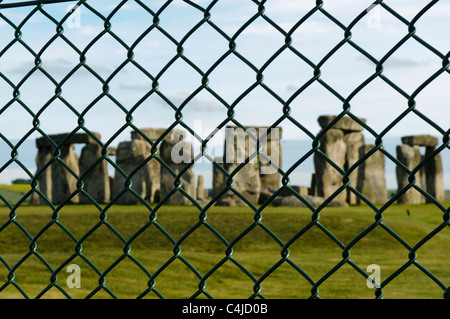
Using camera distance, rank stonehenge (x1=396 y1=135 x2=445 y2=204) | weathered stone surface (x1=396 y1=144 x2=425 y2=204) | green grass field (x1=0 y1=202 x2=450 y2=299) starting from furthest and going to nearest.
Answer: stonehenge (x1=396 y1=135 x2=445 y2=204), weathered stone surface (x1=396 y1=144 x2=425 y2=204), green grass field (x1=0 y1=202 x2=450 y2=299)

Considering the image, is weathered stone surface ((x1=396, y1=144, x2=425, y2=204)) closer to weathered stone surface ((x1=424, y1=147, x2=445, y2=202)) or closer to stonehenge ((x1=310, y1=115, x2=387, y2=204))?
weathered stone surface ((x1=424, y1=147, x2=445, y2=202))

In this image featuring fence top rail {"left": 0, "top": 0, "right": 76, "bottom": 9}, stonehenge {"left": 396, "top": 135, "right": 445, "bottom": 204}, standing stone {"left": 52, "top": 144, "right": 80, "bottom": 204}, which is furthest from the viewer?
standing stone {"left": 52, "top": 144, "right": 80, "bottom": 204}

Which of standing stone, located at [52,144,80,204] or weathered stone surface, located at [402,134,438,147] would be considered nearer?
weathered stone surface, located at [402,134,438,147]

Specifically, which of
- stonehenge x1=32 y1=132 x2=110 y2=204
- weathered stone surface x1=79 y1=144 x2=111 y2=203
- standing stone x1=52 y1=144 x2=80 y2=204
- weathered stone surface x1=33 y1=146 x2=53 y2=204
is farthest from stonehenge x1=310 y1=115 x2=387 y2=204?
weathered stone surface x1=33 y1=146 x2=53 y2=204

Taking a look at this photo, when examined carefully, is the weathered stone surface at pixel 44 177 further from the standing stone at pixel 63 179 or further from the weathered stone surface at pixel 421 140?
the weathered stone surface at pixel 421 140

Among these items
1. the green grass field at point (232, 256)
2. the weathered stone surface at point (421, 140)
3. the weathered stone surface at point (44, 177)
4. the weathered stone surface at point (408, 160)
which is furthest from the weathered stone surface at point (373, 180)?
the weathered stone surface at point (44, 177)

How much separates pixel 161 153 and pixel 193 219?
520 cm

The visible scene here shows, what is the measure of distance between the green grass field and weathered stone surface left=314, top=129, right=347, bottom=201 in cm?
267

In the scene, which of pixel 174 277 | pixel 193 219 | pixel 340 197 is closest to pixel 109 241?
pixel 193 219

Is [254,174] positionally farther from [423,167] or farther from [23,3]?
[23,3]

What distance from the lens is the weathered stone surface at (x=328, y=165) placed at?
15.6 metres

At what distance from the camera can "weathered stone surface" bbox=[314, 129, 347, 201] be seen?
15562mm

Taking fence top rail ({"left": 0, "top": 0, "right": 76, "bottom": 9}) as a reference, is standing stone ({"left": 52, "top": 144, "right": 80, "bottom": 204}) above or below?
above

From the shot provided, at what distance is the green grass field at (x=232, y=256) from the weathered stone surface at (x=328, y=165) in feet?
8.75
